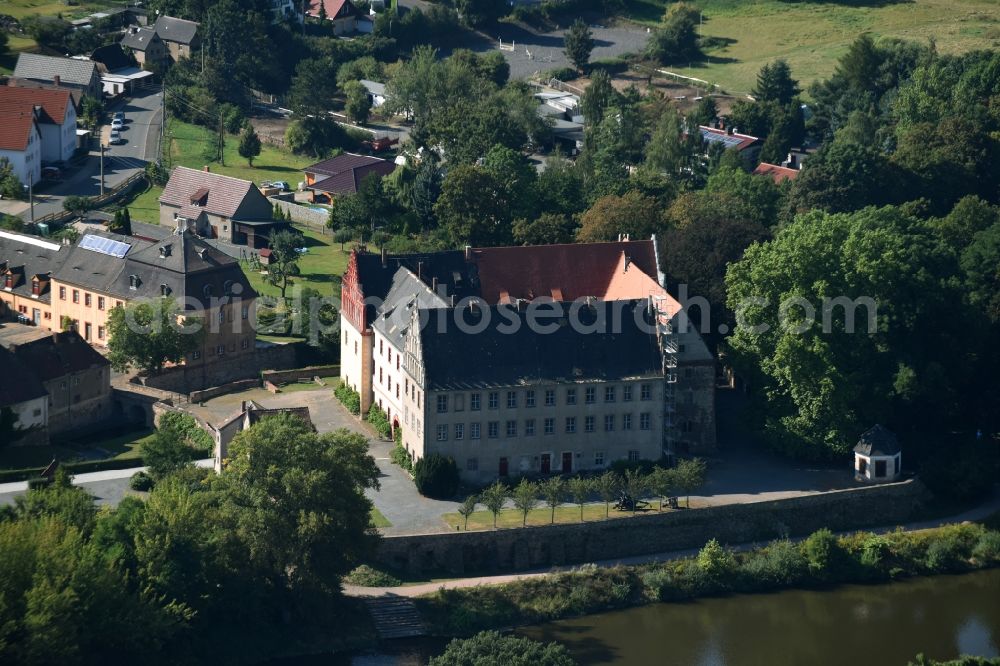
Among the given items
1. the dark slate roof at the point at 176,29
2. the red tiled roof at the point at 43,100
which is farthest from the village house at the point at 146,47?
the red tiled roof at the point at 43,100

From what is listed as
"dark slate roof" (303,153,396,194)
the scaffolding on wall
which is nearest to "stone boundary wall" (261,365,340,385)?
the scaffolding on wall

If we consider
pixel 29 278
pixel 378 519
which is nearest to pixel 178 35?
pixel 29 278

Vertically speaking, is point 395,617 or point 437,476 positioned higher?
point 437,476

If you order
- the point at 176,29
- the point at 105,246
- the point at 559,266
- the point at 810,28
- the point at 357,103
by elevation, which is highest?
the point at 176,29

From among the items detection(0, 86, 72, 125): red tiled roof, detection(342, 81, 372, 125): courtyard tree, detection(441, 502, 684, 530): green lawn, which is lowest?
detection(441, 502, 684, 530): green lawn

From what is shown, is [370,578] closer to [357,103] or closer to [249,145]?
[249,145]

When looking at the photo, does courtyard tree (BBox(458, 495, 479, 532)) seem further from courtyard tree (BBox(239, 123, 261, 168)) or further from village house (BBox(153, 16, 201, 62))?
village house (BBox(153, 16, 201, 62))

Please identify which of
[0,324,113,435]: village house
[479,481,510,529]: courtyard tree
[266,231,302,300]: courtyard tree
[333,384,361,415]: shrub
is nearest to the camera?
[479,481,510,529]: courtyard tree
